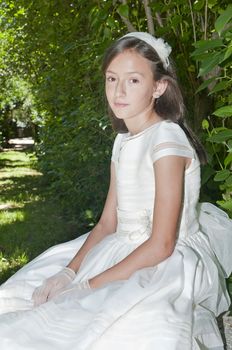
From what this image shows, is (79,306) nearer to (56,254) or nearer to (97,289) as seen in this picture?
(97,289)

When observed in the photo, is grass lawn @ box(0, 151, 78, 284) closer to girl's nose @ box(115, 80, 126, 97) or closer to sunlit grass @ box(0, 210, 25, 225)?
sunlit grass @ box(0, 210, 25, 225)

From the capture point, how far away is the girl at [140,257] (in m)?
1.55

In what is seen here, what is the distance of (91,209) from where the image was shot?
5.24m

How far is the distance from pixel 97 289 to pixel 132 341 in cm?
21

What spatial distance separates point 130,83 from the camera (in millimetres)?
1873

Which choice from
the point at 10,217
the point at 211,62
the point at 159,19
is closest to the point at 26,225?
the point at 10,217

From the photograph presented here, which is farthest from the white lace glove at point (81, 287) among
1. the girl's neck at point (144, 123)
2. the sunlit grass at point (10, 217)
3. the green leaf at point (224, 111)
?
the sunlit grass at point (10, 217)

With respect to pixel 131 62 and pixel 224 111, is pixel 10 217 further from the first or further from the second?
pixel 131 62

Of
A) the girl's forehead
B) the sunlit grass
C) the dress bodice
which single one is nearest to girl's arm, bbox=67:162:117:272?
the dress bodice

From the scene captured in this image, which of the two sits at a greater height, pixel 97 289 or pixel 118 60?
pixel 118 60

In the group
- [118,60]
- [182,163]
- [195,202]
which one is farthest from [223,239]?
[118,60]

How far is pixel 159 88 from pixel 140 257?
1.92 feet

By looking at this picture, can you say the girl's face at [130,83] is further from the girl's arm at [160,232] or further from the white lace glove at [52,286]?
the white lace glove at [52,286]

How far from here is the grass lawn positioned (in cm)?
471
